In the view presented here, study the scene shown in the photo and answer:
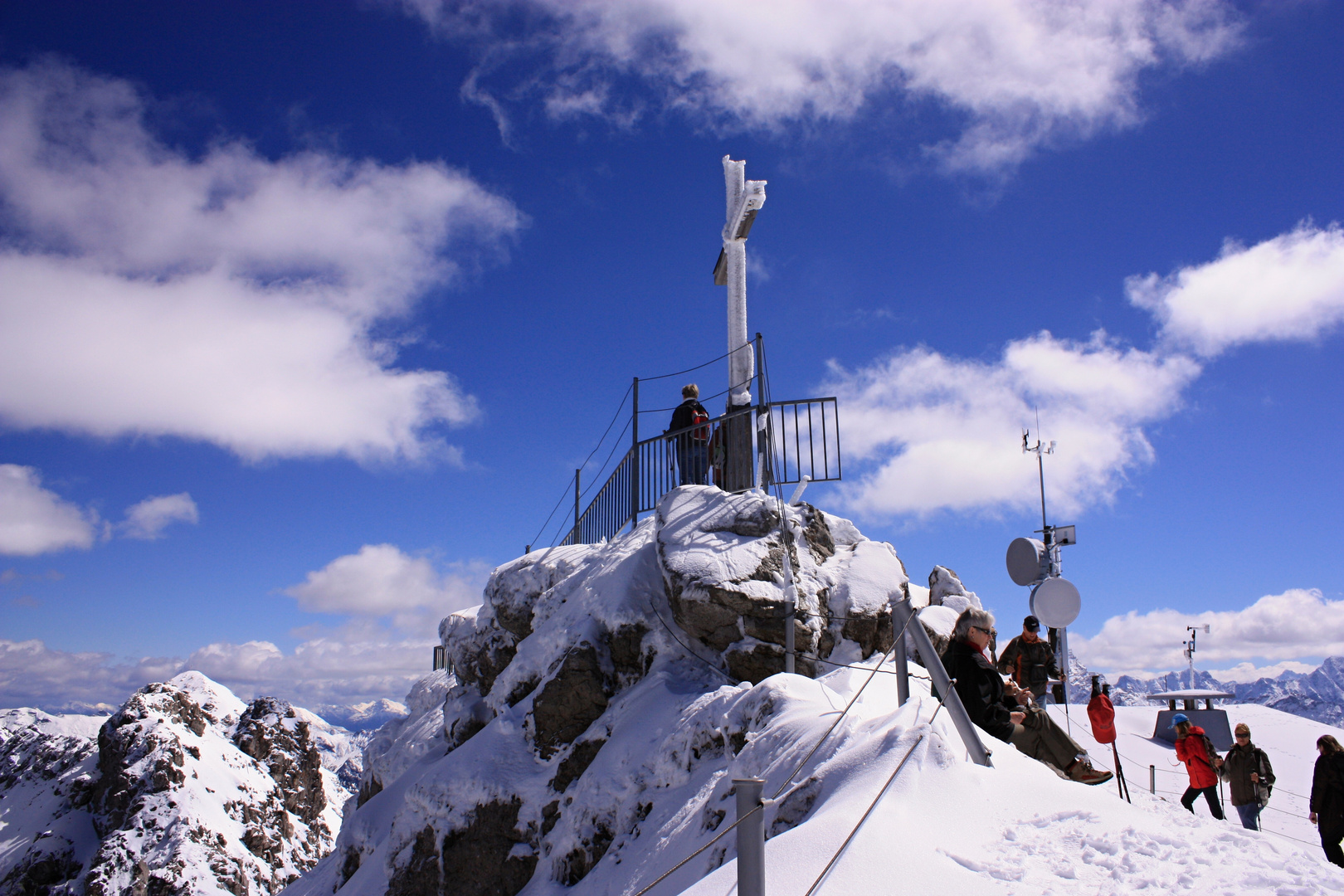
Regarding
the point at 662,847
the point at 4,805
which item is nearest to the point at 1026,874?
the point at 662,847

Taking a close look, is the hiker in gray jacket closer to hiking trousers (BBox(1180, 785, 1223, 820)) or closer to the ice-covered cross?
hiking trousers (BBox(1180, 785, 1223, 820))

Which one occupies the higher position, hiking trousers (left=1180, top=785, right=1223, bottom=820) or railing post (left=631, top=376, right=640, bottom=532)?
railing post (left=631, top=376, right=640, bottom=532)

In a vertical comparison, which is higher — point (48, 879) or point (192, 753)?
point (192, 753)

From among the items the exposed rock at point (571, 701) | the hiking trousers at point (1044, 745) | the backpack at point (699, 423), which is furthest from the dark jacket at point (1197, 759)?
the backpack at point (699, 423)

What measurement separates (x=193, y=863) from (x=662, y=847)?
6944 centimetres

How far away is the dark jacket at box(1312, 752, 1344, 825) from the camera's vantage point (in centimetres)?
686

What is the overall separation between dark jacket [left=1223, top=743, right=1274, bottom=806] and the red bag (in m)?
1.84

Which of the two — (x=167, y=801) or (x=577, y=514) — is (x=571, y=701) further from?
(x=167, y=801)

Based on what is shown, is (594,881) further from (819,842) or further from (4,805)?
(4,805)

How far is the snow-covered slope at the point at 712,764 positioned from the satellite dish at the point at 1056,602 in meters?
1.78

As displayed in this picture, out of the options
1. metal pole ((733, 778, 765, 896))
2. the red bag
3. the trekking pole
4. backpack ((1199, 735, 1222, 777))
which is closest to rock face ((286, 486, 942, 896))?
the red bag

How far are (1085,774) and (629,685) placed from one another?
5564 millimetres

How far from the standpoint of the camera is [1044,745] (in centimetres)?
569

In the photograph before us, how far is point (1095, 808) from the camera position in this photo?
4.19 meters
